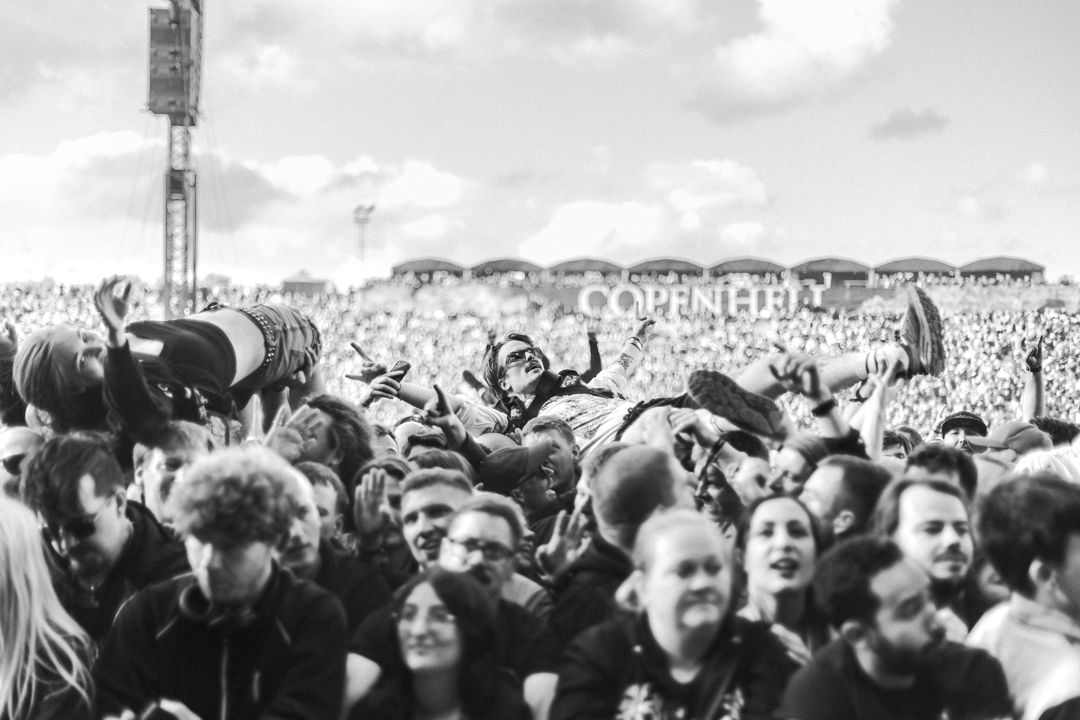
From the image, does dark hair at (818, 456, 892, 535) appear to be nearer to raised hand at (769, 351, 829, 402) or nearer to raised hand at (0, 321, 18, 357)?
raised hand at (769, 351, 829, 402)

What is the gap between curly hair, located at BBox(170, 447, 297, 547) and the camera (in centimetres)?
278

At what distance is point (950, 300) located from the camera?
3591cm

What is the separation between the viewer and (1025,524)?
2779mm

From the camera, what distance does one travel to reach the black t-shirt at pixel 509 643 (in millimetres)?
2908

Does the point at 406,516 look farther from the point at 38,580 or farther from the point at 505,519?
the point at 38,580

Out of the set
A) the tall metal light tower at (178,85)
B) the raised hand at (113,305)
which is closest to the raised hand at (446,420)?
the raised hand at (113,305)

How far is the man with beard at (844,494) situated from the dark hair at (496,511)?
798 mm

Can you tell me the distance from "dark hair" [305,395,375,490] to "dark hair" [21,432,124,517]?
1439 mm

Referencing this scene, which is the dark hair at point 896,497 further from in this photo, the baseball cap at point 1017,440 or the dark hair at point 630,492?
the baseball cap at point 1017,440

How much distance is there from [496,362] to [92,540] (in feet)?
13.4

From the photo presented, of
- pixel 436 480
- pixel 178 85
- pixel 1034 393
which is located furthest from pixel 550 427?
pixel 178 85

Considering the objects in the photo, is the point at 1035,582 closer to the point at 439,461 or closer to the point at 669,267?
the point at 439,461

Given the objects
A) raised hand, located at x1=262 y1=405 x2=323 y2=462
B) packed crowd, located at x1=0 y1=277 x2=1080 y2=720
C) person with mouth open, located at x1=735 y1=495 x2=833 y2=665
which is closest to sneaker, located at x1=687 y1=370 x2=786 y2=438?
packed crowd, located at x1=0 y1=277 x2=1080 y2=720

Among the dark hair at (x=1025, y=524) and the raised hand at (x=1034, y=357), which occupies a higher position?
the raised hand at (x=1034, y=357)
